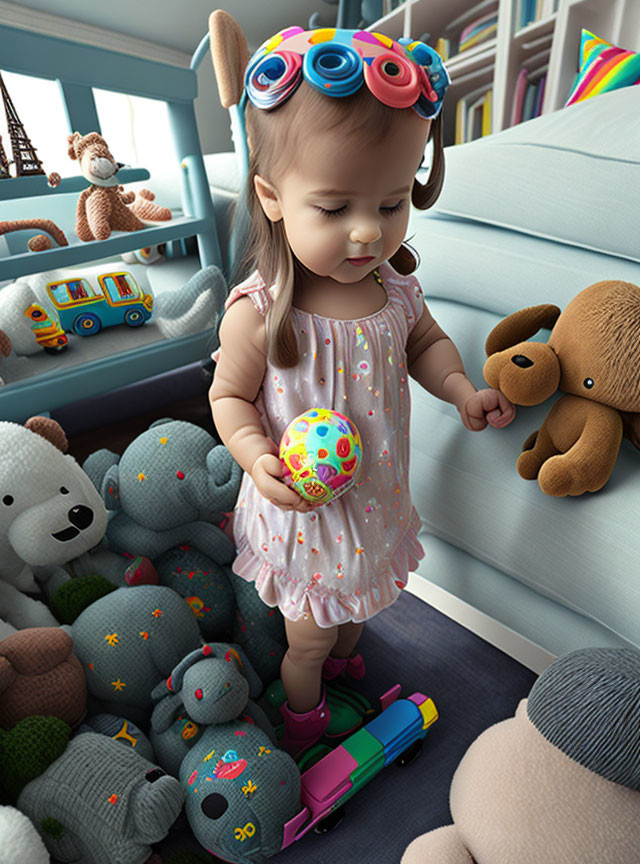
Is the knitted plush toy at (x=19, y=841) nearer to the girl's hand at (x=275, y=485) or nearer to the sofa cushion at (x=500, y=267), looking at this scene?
the girl's hand at (x=275, y=485)

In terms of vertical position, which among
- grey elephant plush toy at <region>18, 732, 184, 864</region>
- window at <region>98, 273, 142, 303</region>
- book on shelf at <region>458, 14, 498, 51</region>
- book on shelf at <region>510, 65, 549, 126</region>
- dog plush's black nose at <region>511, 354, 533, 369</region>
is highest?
book on shelf at <region>458, 14, 498, 51</region>

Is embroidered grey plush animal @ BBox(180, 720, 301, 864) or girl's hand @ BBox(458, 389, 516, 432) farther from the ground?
girl's hand @ BBox(458, 389, 516, 432)

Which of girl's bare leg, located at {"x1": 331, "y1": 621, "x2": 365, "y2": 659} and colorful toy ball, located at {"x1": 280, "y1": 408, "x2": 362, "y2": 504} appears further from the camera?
girl's bare leg, located at {"x1": 331, "y1": 621, "x2": 365, "y2": 659}

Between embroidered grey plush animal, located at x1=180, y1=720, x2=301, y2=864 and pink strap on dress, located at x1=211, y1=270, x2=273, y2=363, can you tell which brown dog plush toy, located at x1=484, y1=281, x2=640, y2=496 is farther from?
embroidered grey plush animal, located at x1=180, y1=720, x2=301, y2=864

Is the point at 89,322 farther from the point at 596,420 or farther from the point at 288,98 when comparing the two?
the point at 596,420

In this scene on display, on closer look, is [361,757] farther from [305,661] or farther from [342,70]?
[342,70]

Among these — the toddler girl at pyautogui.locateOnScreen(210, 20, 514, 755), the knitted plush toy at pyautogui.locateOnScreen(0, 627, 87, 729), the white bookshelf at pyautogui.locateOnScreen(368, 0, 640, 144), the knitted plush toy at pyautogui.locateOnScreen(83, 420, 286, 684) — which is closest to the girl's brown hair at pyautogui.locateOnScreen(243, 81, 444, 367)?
the toddler girl at pyautogui.locateOnScreen(210, 20, 514, 755)

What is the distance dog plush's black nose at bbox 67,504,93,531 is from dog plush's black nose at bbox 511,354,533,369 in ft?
1.87

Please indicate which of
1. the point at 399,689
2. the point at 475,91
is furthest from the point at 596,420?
the point at 475,91

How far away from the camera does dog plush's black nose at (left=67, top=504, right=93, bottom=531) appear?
76 centimetres

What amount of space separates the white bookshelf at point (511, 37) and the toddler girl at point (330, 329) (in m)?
1.45

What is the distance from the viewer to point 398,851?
0.66 m

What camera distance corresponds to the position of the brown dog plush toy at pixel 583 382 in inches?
23.9

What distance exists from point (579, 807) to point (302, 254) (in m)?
0.52
